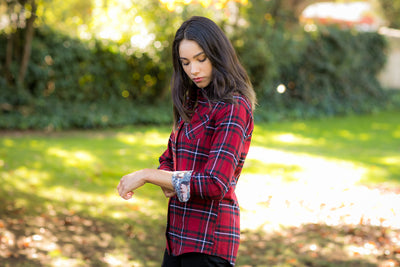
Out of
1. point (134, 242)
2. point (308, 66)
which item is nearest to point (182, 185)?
point (134, 242)

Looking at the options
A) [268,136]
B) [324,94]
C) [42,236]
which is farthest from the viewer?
[324,94]

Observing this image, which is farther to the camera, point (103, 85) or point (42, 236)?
point (103, 85)

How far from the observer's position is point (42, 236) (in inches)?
191

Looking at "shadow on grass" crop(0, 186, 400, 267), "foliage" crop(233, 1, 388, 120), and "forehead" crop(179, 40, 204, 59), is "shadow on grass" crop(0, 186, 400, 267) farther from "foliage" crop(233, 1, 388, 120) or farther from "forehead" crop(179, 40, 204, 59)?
"foliage" crop(233, 1, 388, 120)

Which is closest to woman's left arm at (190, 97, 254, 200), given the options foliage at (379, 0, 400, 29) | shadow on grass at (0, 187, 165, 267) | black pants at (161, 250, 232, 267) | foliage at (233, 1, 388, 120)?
black pants at (161, 250, 232, 267)

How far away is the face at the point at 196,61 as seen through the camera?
1.90m

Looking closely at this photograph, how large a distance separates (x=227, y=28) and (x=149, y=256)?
9928 mm

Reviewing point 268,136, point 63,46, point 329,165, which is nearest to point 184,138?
point 329,165

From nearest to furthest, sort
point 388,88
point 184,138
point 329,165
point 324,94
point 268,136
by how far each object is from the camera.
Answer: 1. point 184,138
2. point 329,165
3. point 268,136
4. point 324,94
5. point 388,88

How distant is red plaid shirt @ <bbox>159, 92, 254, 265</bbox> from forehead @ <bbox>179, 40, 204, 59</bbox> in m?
0.19

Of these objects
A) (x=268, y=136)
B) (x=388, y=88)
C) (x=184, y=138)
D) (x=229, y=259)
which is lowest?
(x=229, y=259)

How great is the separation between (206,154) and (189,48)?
16.3 inches

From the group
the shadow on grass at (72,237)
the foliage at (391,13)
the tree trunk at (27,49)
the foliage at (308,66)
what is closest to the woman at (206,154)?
the shadow on grass at (72,237)

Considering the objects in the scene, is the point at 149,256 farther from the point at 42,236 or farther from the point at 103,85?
the point at 103,85
